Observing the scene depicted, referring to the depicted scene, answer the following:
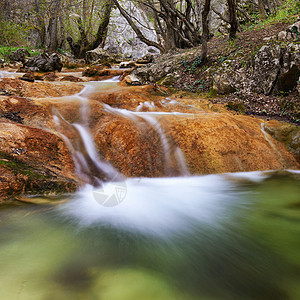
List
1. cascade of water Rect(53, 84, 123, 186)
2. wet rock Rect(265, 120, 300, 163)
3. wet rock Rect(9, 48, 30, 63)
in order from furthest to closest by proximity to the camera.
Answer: wet rock Rect(9, 48, 30, 63), wet rock Rect(265, 120, 300, 163), cascade of water Rect(53, 84, 123, 186)

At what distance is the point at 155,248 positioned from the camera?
211 cm

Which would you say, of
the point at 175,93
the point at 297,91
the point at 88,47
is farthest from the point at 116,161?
the point at 88,47

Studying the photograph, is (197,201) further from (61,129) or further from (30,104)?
(30,104)

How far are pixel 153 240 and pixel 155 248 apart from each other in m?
0.17

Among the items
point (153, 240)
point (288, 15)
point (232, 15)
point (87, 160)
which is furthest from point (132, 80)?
point (153, 240)

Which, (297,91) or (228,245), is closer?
(228,245)

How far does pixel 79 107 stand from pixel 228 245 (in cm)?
444

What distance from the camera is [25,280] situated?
1540 millimetres

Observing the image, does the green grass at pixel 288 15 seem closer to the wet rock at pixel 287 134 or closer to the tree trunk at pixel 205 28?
the tree trunk at pixel 205 28

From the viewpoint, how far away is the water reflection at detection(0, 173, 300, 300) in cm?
153

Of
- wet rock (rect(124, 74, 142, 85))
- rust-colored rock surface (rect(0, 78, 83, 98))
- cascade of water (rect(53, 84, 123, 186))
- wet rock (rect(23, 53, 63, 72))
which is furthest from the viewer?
wet rock (rect(23, 53, 63, 72))

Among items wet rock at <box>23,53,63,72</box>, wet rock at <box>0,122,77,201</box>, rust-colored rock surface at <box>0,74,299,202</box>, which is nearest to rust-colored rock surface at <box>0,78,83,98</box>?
rust-colored rock surface at <box>0,74,299,202</box>

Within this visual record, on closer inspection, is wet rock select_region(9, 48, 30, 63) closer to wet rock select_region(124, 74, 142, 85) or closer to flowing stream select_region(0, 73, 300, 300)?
wet rock select_region(124, 74, 142, 85)

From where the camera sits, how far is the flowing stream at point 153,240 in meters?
1.54
